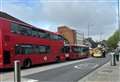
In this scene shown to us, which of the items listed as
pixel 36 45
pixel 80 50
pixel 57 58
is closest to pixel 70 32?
pixel 80 50

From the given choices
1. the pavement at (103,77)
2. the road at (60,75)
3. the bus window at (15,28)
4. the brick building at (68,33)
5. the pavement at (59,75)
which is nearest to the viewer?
the pavement at (103,77)

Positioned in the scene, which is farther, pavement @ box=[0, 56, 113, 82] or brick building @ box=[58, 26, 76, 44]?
brick building @ box=[58, 26, 76, 44]

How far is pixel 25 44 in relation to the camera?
28812 mm

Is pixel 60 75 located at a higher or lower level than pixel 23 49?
lower

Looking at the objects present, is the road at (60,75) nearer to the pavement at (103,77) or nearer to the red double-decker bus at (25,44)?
the pavement at (103,77)

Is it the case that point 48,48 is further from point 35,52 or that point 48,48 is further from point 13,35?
point 13,35

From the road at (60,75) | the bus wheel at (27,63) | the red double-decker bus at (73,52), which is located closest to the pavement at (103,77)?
the road at (60,75)

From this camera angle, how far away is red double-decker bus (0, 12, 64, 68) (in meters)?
24.9

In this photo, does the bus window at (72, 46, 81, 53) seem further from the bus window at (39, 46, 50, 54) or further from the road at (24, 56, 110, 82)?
the road at (24, 56, 110, 82)

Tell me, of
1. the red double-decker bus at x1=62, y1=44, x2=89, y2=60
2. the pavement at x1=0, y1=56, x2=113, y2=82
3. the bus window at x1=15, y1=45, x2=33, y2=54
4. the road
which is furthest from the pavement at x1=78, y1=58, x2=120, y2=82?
the red double-decker bus at x1=62, y1=44, x2=89, y2=60

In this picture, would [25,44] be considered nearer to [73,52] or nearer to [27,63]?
→ [27,63]

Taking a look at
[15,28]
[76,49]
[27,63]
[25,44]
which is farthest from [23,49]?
[76,49]

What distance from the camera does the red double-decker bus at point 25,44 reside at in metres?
24.9

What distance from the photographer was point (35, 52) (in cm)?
3142
